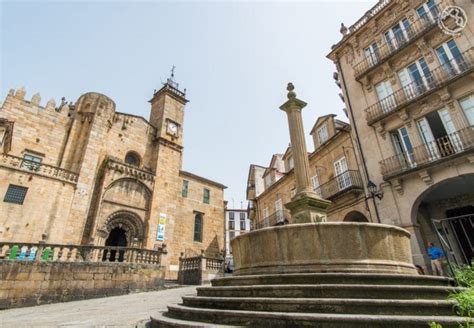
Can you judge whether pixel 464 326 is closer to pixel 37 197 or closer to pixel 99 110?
pixel 37 197

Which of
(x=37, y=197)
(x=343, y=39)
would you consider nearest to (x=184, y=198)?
(x=37, y=197)

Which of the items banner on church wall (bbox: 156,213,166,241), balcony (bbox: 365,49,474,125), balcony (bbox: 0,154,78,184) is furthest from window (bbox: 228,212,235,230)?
balcony (bbox: 365,49,474,125)

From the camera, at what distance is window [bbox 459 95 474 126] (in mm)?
10312

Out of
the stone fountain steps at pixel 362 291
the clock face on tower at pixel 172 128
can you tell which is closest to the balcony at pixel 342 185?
the stone fountain steps at pixel 362 291

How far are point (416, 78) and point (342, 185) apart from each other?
21.9ft

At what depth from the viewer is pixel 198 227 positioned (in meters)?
24.5

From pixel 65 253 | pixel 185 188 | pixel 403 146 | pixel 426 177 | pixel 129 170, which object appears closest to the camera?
pixel 426 177

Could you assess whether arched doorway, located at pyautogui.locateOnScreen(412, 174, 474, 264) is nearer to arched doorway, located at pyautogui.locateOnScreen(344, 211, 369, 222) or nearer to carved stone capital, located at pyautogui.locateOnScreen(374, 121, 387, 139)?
arched doorway, located at pyautogui.locateOnScreen(344, 211, 369, 222)

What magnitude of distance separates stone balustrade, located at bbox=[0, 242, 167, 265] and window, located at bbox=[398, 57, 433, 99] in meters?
15.5

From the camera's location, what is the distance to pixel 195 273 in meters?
15.3

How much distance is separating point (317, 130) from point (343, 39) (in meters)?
6.26

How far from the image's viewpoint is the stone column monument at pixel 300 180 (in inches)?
278

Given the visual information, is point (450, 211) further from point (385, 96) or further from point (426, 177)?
point (385, 96)

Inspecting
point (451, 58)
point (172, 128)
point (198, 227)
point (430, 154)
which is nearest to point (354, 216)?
point (430, 154)
